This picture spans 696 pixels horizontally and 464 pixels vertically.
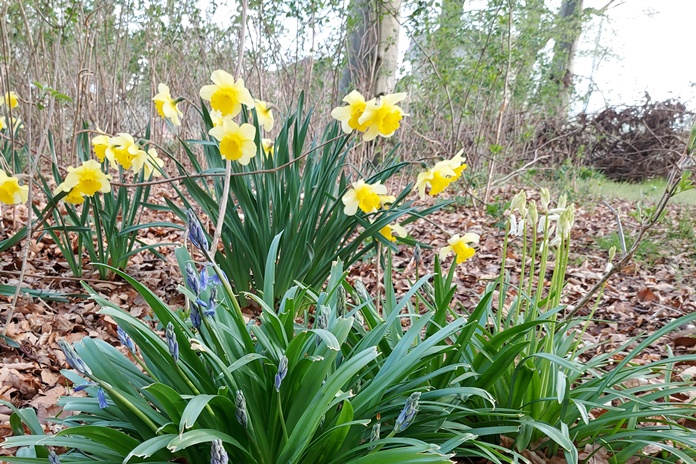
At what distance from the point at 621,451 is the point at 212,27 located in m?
5.67

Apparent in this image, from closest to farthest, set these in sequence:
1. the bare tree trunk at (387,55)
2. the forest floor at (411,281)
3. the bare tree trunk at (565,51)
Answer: the forest floor at (411,281)
the bare tree trunk at (387,55)
the bare tree trunk at (565,51)

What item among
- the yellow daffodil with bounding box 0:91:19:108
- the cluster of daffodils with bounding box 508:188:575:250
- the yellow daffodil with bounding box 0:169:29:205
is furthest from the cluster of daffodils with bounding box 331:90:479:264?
the yellow daffodil with bounding box 0:91:19:108

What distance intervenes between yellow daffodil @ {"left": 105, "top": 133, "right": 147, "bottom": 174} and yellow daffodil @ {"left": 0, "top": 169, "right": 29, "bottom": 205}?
0.36 m

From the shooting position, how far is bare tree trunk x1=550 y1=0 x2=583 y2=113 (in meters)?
8.02

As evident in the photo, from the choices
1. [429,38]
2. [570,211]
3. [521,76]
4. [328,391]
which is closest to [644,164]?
[521,76]

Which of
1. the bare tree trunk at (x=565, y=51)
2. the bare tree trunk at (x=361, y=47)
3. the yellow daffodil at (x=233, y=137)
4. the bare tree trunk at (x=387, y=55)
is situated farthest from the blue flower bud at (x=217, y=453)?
the bare tree trunk at (x=565, y=51)

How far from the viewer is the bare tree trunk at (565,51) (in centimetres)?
802

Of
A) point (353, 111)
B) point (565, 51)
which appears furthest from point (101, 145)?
point (565, 51)

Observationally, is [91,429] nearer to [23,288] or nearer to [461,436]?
[461,436]

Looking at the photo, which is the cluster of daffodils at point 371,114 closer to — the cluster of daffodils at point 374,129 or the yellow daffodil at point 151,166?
the cluster of daffodils at point 374,129

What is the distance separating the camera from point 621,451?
1340 mm

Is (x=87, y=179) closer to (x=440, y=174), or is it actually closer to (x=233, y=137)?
(x=233, y=137)

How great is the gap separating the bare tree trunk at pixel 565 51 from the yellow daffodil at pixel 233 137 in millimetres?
5872

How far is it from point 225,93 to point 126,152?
1.88 ft
